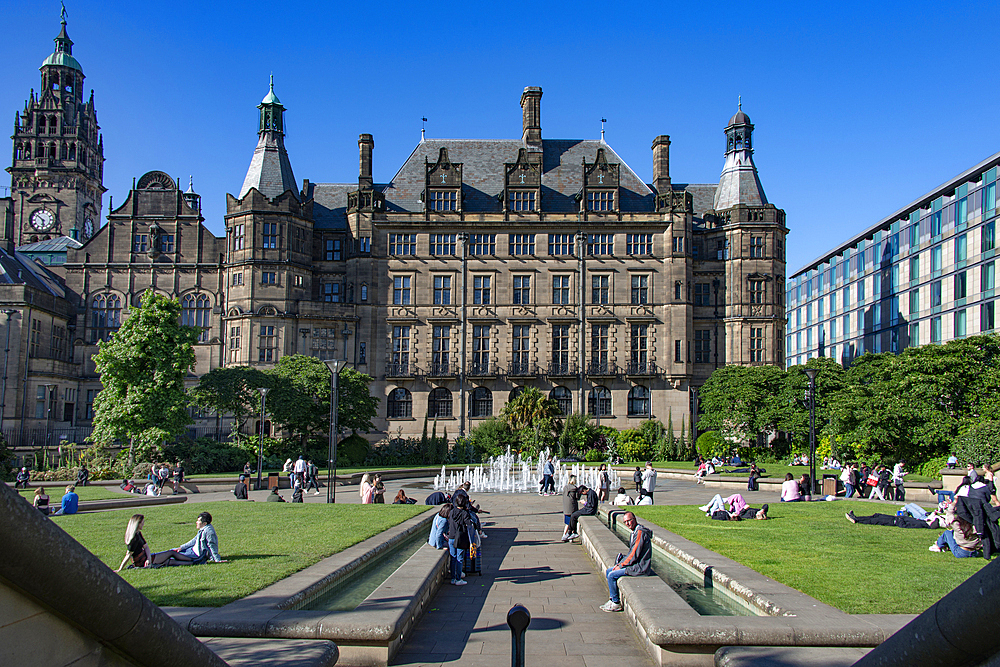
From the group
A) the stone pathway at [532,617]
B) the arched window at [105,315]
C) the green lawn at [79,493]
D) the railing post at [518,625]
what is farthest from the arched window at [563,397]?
the railing post at [518,625]

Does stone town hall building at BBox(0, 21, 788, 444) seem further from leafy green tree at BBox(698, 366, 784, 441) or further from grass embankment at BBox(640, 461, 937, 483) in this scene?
grass embankment at BBox(640, 461, 937, 483)

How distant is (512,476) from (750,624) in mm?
36777

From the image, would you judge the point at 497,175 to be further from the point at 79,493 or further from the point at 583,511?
the point at 583,511

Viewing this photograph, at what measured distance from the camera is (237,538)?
18.0 meters

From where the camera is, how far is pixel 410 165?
65.9 m

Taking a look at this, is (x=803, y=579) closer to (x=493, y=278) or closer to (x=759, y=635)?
(x=759, y=635)

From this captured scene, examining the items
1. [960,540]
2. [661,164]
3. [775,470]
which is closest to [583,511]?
[960,540]

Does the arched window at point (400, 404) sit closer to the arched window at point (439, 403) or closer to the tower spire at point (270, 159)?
the arched window at point (439, 403)

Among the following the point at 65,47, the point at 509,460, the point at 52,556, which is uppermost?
the point at 65,47

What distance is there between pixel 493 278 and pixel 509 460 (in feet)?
53.9

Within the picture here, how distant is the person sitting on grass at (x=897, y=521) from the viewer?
19961 mm

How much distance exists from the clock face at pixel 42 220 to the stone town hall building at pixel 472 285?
96.0ft

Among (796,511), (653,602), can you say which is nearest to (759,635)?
(653,602)

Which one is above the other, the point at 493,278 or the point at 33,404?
the point at 493,278
